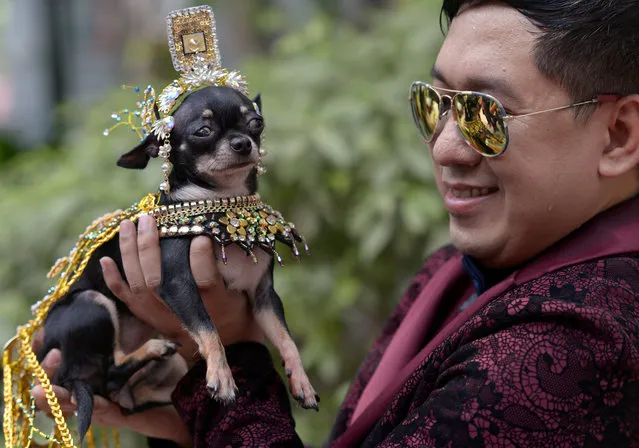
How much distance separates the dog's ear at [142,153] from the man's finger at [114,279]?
25cm

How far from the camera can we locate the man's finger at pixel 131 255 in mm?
1818

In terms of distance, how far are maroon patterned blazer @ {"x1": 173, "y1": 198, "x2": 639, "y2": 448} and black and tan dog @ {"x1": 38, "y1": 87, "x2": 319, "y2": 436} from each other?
0.37 ft

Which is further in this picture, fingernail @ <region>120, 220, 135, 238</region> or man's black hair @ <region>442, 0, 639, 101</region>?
fingernail @ <region>120, 220, 135, 238</region>

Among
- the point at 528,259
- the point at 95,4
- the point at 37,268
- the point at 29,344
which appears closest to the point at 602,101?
the point at 528,259

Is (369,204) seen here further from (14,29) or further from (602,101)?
(14,29)

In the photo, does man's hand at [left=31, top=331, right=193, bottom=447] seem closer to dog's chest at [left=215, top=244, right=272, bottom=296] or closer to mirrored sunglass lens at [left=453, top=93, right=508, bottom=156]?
dog's chest at [left=215, top=244, right=272, bottom=296]

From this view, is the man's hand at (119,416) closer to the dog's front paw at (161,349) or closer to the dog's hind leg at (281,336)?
the dog's front paw at (161,349)

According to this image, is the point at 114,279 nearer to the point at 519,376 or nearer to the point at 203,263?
the point at 203,263

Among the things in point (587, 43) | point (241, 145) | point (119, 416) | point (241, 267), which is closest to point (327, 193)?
point (119, 416)

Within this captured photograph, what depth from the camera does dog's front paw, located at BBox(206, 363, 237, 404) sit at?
1.66m

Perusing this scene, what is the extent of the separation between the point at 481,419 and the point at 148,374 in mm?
943

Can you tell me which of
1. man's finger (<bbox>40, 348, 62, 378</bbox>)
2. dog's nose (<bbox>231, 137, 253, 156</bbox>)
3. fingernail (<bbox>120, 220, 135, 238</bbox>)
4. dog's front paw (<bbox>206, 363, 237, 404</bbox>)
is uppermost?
dog's nose (<bbox>231, 137, 253, 156</bbox>)

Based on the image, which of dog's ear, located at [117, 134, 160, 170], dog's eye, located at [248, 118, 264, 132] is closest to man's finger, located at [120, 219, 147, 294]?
dog's ear, located at [117, 134, 160, 170]

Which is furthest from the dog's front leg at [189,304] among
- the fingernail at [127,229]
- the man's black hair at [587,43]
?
the man's black hair at [587,43]
